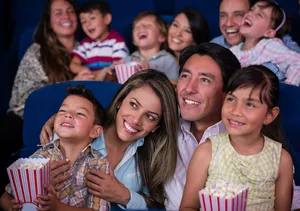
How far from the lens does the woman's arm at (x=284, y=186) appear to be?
6.71 ft

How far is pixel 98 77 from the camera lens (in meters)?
3.55

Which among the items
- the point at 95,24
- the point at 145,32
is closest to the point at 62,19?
the point at 95,24

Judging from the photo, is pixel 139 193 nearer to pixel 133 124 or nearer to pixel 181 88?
pixel 133 124

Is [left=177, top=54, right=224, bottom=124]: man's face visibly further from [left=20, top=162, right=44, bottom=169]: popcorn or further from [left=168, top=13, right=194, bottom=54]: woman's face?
[left=168, top=13, right=194, bottom=54]: woman's face

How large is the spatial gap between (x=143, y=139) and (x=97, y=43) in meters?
1.56

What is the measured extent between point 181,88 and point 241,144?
1.46ft

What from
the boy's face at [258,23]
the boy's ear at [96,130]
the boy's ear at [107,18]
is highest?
the boy's ear at [107,18]

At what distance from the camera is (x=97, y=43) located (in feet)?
12.6

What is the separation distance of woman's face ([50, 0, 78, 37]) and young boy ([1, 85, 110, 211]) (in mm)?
1519

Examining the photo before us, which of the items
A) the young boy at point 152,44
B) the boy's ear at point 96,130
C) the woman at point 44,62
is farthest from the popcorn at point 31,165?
the young boy at point 152,44

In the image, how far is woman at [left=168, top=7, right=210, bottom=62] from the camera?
3.61 metres

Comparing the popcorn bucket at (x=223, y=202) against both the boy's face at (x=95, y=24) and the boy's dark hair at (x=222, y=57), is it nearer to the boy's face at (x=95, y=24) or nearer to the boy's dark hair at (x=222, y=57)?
the boy's dark hair at (x=222, y=57)

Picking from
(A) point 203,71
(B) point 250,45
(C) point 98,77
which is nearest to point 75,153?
(A) point 203,71

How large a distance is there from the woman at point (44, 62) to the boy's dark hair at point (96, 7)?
82 mm
